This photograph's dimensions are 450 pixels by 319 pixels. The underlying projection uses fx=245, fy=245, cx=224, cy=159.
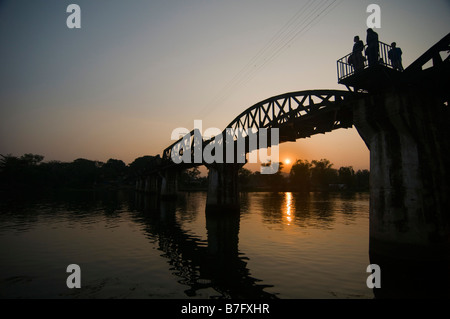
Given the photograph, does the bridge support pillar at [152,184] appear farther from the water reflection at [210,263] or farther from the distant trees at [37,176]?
the water reflection at [210,263]

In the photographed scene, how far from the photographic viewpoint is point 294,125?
2370 cm

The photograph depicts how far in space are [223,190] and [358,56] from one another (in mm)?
24438

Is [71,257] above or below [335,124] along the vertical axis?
below

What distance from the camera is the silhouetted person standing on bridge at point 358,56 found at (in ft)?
48.4

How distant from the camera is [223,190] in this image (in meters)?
35.2

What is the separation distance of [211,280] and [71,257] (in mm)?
8519

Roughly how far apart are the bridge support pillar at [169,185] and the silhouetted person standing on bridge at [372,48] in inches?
2106

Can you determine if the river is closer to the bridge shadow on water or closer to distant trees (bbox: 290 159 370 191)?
the bridge shadow on water

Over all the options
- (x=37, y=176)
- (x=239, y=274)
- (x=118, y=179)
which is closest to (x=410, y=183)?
(x=239, y=274)

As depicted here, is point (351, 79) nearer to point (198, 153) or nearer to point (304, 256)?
point (304, 256)

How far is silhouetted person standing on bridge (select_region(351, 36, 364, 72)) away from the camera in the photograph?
580 inches

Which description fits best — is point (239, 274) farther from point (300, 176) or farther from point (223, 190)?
point (300, 176)

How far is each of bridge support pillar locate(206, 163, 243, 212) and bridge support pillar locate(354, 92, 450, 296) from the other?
22.4m
